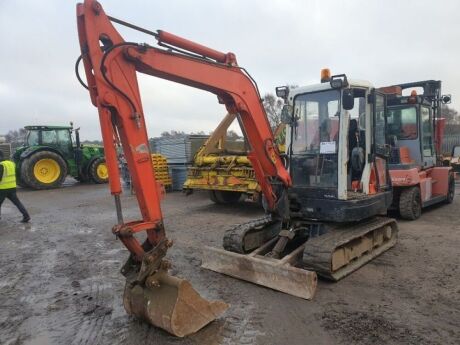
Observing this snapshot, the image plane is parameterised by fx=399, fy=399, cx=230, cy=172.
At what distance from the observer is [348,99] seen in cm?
496

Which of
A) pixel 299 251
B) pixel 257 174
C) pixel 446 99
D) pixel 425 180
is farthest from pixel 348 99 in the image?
pixel 446 99

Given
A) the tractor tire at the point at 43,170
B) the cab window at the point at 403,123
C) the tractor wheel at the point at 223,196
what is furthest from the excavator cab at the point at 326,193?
the tractor tire at the point at 43,170

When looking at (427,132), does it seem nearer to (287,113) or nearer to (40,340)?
(287,113)

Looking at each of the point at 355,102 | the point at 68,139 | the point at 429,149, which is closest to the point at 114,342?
the point at 355,102

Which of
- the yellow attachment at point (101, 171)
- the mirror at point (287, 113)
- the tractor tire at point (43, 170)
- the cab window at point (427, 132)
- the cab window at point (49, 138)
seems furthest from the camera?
the yellow attachment at point (101, 171)

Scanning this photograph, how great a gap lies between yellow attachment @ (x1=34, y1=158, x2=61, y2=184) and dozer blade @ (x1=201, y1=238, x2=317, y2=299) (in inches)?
503

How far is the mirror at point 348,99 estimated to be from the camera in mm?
4961

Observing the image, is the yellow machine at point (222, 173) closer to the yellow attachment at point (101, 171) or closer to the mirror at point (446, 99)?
the mirror at point (446, 99)

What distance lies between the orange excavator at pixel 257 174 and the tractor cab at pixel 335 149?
0.01 m

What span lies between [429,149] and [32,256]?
8.52 metres

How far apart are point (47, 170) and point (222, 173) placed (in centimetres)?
973

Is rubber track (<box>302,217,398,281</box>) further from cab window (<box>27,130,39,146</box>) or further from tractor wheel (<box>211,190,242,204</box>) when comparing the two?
cab window (<box>27,130,39,146</box>)

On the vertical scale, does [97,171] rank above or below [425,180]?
above

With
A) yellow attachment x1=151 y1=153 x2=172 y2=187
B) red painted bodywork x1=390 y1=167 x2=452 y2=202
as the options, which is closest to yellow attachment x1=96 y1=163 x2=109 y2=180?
yellow attachment x1=151 y1=153 x2=172 y2=187
